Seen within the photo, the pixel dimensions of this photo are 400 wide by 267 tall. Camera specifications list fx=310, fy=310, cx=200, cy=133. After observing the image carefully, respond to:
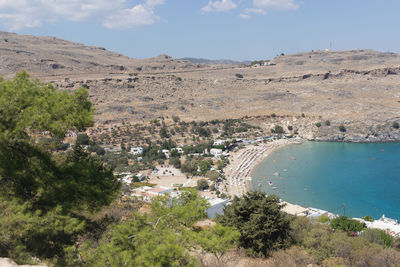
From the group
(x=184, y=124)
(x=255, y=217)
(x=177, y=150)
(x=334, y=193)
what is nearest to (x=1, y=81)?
(x=255, y=217)

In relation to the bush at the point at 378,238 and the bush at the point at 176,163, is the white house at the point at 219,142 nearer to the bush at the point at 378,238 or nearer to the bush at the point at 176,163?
the bush at the point at 176,163

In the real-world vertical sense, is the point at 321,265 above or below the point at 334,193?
above

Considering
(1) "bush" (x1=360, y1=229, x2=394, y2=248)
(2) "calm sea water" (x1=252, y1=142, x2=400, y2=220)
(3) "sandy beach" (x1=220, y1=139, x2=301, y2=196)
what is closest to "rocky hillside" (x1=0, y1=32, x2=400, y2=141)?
(2) "calm sea water" (x1=252, y1=142, x2=400, y2=220)

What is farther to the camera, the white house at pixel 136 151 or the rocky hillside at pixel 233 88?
the rocky hillside at pixel 233 88

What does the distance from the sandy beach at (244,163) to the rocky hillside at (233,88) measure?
10.3 meters

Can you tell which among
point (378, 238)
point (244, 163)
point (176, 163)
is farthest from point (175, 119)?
point (378, 238)

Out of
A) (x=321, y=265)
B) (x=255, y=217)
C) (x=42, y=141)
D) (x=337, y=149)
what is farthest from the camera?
(x=337, y=149)

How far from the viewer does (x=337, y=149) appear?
45.8 meters

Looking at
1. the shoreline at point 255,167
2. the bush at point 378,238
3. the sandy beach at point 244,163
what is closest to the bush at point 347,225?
the bush at point 378,238

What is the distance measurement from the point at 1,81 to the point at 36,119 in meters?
1.50

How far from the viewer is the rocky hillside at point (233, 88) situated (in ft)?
171

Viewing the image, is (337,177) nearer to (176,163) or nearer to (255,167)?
Answer: (255,167)

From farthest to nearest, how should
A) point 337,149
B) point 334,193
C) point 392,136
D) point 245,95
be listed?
1. point 245,95
2. point 392,136
3. point 337,149
4. point 334,193

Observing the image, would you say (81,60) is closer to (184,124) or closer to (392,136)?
(184,124)
